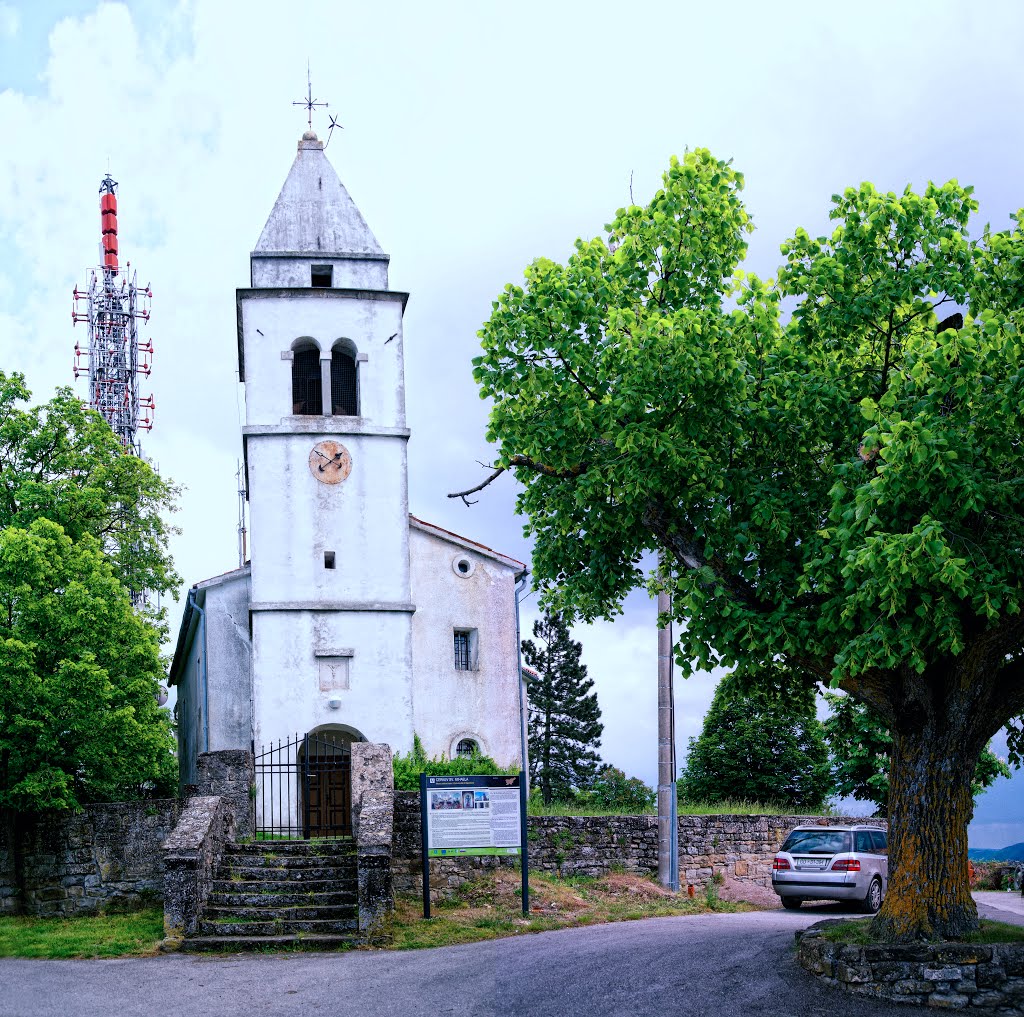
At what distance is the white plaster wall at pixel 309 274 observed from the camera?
91.1 ft

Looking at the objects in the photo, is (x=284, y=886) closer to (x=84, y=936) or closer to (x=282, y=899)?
(x=282, y=899)

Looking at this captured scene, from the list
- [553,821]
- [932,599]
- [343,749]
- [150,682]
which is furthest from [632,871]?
[932,599]

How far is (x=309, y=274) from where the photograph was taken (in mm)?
27938

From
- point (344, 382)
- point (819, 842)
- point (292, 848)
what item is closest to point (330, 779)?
point (292, 848)

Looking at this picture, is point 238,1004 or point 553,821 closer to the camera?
point 238,1004

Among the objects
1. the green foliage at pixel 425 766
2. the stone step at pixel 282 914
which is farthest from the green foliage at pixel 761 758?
the stone step at pixel 282 914

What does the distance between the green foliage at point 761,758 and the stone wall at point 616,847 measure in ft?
33.5

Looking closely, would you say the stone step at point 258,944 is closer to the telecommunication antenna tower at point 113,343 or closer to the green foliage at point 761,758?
the green foliage at point 761,758

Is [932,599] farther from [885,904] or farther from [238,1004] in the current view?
[238,1004]

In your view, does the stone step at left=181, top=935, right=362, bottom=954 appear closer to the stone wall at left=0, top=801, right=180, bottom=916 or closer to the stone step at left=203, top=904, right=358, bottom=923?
the stone step at left=203, top=904, right=358, bottom=923

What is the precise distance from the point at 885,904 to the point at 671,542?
15.3 feet

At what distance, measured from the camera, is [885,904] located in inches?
515

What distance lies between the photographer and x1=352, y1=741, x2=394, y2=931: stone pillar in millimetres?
15969

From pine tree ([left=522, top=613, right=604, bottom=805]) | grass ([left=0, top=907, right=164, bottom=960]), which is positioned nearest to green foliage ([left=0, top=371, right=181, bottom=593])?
grass ([left=0, top=907, right=164, bottom=960])
